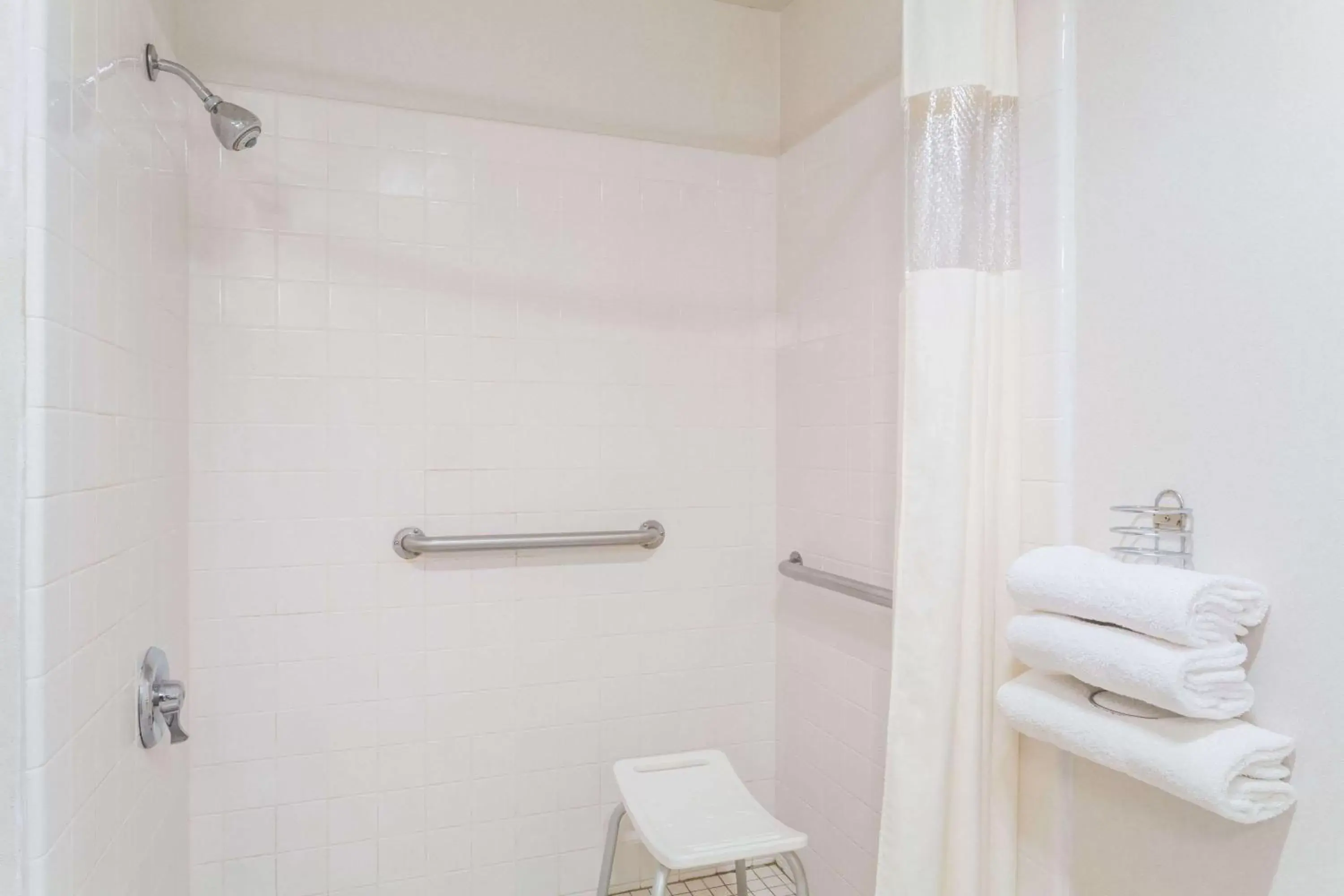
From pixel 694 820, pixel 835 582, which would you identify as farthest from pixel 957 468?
pixel 694 820

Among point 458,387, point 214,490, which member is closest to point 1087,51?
point 458,387

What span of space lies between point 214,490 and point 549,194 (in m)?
1.00

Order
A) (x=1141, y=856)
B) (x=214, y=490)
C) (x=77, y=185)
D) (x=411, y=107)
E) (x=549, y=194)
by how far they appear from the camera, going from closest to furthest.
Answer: (x=77, y=185), (x=1141, y=856), (x=214, y=490), (x=411, y=107), (x=549, y=194)

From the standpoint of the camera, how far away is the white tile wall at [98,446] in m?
0.82

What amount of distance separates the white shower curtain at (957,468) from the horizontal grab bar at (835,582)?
298mm

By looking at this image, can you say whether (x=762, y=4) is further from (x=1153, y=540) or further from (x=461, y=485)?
(x=1153, y=540)

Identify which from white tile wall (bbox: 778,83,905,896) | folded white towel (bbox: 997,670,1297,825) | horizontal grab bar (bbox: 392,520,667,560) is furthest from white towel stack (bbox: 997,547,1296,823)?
horizontal grab bar (bbox: 392,520,667,560)

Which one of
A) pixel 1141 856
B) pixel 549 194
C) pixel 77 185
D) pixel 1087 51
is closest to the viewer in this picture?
pixel 77 185

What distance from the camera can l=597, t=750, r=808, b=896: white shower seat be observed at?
55.2 inches

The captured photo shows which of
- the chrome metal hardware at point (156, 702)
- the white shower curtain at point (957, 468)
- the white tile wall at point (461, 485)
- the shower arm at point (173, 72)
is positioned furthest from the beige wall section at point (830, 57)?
the chrome metal hardware at point (156, 702)

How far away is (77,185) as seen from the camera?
927 mm

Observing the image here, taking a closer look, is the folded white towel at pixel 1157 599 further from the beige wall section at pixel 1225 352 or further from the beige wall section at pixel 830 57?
the beige wall section at pixel 830 57

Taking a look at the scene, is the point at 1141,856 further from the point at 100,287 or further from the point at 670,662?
the point at 100,287

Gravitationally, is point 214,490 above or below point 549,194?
below
